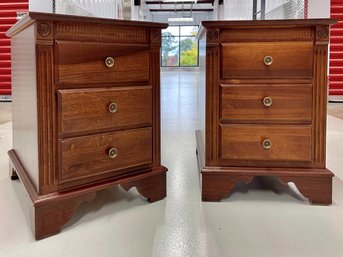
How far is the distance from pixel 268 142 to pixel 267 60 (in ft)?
1.21

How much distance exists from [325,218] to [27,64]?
4.49ft

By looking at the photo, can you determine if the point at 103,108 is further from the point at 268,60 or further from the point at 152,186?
the point at 268,60

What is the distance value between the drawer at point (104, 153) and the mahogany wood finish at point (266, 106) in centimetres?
31

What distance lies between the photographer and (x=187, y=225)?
1.61 metres

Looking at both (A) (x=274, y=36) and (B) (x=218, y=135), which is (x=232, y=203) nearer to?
(B) (x=218, y=135)

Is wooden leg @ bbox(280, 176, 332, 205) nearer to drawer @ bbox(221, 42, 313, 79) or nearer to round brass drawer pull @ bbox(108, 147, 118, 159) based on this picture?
drawer @ bbox(221, 42, 313, 79)

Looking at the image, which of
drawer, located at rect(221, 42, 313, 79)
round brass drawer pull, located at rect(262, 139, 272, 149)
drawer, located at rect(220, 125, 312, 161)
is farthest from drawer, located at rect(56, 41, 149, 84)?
round brass drawer pull, located at rect(262, 139, 272, 149)

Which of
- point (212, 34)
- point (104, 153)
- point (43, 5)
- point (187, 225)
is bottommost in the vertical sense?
point (187, 225)

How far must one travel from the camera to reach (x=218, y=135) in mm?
1896

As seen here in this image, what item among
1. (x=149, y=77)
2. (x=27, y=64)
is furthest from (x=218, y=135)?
(x=27, y=64)

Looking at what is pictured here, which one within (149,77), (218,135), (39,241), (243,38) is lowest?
(39,241)

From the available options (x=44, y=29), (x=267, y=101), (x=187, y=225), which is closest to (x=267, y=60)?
(x=267, y=101)

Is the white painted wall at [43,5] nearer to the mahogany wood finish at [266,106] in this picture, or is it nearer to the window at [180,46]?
the mahogany wood finish at [266,106]

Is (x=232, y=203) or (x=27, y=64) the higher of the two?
(x=27, y=64)
